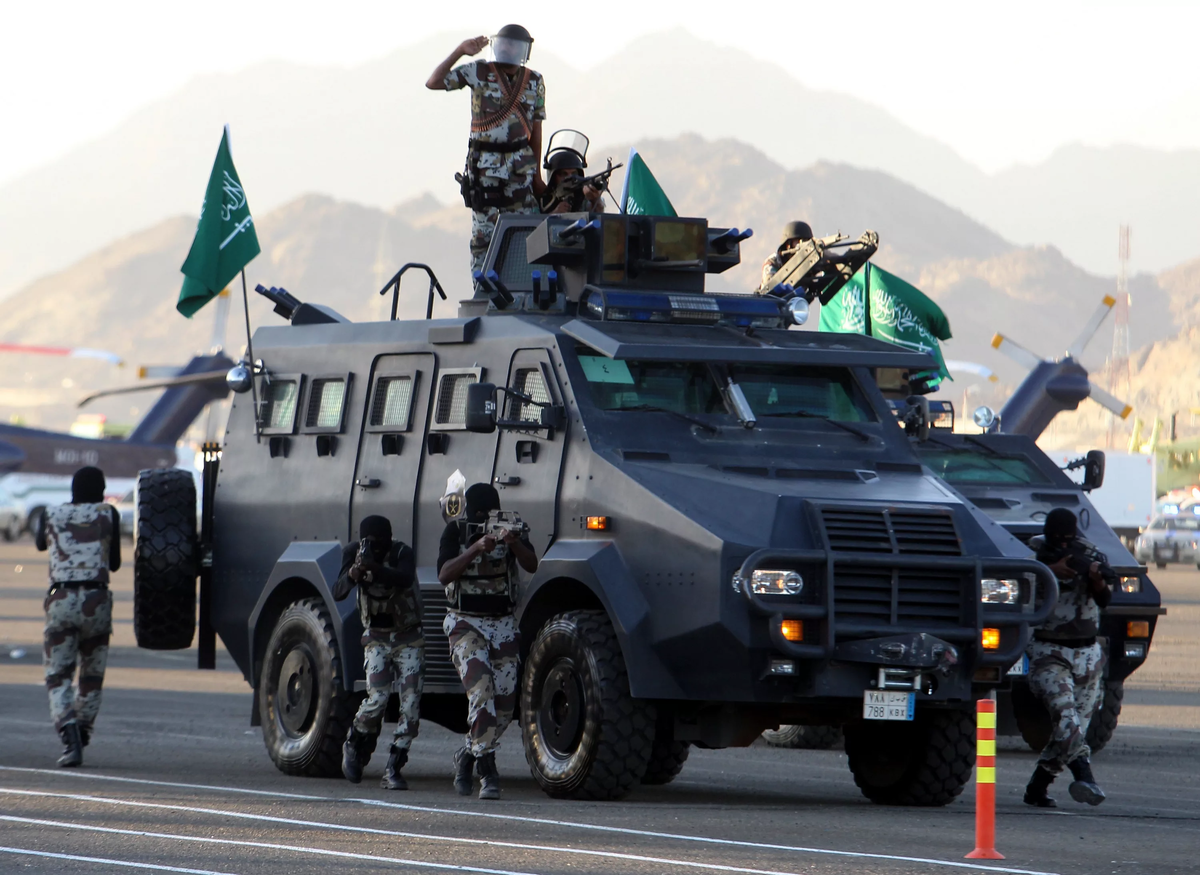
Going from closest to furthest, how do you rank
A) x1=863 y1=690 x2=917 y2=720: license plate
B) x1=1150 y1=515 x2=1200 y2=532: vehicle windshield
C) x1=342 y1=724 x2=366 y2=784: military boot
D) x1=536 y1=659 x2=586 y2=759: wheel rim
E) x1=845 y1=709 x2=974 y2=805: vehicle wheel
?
x1=863 y1=690 x2=917 y2=720: license plate < x1=536 y1=659 x2=586 y2=759: wheel rim < x1=845 y1=709 x2=974 y2=805: vehicle wheel < x1=342 y1=724 x2=366 y2=784: military boot < x1=1150 y1=515 x2=1200 y2=532: vehicle windshield

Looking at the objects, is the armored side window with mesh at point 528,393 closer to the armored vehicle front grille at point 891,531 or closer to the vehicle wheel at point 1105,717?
the armored vehicle front grille at point 891,531

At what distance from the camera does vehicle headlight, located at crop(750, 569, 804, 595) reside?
10.9 metres

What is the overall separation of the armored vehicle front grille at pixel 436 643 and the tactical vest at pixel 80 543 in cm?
243

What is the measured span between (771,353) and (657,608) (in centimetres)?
193

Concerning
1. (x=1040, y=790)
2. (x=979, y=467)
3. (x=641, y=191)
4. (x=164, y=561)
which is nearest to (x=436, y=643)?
(x=164, y=561)

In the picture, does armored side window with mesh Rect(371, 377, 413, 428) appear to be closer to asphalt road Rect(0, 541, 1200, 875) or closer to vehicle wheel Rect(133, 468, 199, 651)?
vehicle wheel Rect(133, 468, 199, 651)

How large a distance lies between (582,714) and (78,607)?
13.7 ft

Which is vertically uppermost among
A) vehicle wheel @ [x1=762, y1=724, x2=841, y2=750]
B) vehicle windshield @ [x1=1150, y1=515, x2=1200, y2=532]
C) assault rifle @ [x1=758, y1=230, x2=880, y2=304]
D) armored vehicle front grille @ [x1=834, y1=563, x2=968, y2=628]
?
vehicle windshield @ [x1=1150, y1=515, x2=1200, y2=532]

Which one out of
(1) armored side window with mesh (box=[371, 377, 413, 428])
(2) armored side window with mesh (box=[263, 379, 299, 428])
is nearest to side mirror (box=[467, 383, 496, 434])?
(1) armored side window with mesh (box=[371, 377, 413, 428])

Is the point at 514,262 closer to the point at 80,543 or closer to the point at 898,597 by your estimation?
the point at 80,543

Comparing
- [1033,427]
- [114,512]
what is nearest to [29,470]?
[1033,427]

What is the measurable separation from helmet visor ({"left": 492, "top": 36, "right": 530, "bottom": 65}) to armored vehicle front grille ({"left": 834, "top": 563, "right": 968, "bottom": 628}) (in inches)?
A: 230

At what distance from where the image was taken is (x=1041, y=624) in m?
11.9

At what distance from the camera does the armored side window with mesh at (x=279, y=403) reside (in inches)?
568
